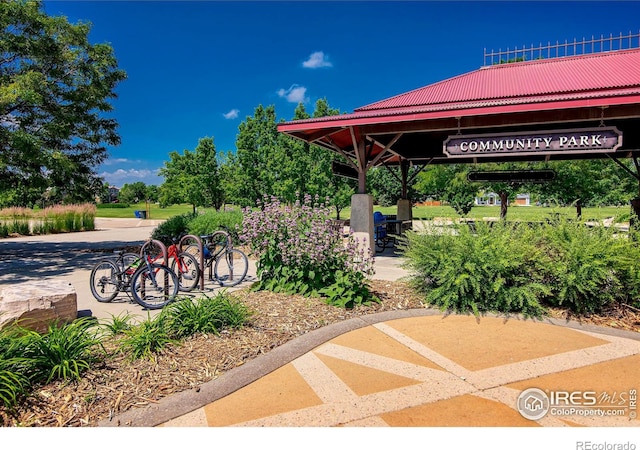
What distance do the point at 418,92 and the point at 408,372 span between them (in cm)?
976

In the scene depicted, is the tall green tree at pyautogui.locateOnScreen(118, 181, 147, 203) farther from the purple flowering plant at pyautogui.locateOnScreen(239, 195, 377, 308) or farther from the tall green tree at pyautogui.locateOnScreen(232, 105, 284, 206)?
the purple flowering plant at pyautogui.locateOnScreen(239, 195, 377, 308)

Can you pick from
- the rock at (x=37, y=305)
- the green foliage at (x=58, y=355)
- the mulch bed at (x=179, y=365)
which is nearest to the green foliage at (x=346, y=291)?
the mulch bed at (x=179, y=365)

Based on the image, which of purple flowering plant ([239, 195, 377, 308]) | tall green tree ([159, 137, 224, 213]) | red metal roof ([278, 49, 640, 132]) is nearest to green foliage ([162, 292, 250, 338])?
purple flowering plant ([239, 195, 377, 308])

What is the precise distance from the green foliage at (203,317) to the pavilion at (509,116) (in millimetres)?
5015

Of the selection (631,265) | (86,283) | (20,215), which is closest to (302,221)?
(631,265)

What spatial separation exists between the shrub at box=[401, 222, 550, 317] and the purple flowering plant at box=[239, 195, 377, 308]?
3.10ft

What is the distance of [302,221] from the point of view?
5.61 m

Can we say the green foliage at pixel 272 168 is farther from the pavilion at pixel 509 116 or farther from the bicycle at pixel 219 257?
the bicycle at pixel 219 257

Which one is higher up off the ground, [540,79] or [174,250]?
[540,79]

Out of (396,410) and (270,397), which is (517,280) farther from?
(270,397)

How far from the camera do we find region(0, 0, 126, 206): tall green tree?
9516 millimetres

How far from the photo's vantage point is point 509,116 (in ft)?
25.7

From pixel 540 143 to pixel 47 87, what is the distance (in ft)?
39.1

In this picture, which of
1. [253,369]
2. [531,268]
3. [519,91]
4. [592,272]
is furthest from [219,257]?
[519,91]
